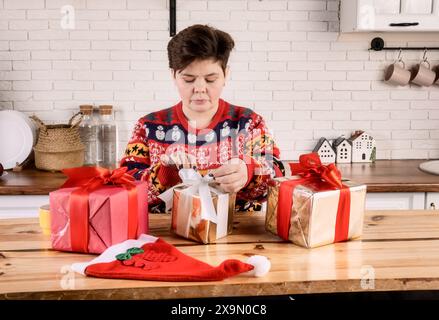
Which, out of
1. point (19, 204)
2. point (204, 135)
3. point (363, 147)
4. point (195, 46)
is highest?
point (195, 46)

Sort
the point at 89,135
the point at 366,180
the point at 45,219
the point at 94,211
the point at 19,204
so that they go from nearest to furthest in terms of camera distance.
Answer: the point at 94,211
the point at 45,219
the point at 19,204
the point at 366,180
the point at 89,135

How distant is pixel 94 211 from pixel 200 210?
0.96 feet

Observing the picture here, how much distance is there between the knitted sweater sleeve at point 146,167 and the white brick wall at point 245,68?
4.27ft

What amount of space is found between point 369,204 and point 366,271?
1.81 meters

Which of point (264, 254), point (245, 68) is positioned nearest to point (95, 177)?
point (264, 254)

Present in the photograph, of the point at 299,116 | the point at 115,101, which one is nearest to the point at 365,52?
the point at 299,116

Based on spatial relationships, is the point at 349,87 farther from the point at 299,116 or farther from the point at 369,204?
the point at 369,204

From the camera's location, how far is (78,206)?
154cm

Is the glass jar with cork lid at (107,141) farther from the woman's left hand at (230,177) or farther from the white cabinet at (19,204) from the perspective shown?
the woman's left hand at (230,177)

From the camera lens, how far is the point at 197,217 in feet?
5.38

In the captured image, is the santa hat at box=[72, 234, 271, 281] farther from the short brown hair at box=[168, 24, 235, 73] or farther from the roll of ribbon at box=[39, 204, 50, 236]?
the short brown hair at box=[168, 24, 235, 73]

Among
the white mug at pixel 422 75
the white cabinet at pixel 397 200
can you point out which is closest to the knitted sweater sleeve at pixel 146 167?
the white cabinet at pixel 397 200

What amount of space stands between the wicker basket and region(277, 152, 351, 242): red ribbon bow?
2036mm

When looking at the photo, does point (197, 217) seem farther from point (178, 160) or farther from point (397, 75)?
point (397, 75)
